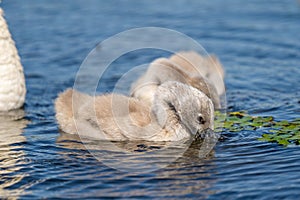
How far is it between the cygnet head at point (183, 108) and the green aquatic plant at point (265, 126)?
0.53 metres

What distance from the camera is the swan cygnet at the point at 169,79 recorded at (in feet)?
29.6

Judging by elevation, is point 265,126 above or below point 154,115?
below

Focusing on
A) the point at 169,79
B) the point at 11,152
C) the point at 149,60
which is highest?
the point at 169,79

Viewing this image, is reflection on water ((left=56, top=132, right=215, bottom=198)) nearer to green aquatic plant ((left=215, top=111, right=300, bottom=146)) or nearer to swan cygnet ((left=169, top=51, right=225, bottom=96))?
green aquatic plant ((left=215, top=111, right=300, bottom=146))

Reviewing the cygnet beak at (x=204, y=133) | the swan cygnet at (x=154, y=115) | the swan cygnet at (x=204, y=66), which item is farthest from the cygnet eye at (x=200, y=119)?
the swan cygnet at (x=204, y=66)

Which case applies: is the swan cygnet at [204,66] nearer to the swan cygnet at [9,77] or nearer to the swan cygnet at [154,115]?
the swan cygnet at [154,115]

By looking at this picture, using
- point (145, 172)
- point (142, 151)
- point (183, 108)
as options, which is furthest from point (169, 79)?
point (145, 172)

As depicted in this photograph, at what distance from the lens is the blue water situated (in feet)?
22.3

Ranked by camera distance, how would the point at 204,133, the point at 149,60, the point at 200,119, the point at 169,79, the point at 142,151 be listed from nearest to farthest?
the point at 142,151, the point at 200,119, the point at 204,133, the point at 169,79, the point at 149,60

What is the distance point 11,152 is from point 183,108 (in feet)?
6.61

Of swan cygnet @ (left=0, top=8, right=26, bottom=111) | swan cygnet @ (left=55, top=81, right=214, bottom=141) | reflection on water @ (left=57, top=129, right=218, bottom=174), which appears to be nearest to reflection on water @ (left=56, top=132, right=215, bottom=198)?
reflection on water @ (left=57, top=129, right=218, bottom=174)

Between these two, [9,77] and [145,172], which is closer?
[145,172]

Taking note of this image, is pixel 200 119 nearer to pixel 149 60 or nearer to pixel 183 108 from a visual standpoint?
pixel 183 108

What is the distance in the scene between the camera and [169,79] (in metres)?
9.30
